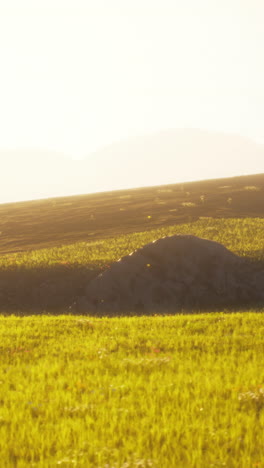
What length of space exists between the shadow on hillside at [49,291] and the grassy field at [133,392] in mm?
4910

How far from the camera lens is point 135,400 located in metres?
7.93

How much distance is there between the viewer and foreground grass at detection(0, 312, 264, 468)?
591 cm

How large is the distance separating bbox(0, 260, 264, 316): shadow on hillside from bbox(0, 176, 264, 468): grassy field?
16.1 feet

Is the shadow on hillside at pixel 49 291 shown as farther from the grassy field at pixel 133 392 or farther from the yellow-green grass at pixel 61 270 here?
the grassy field at pixel 133 392

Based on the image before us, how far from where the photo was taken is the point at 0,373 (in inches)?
401

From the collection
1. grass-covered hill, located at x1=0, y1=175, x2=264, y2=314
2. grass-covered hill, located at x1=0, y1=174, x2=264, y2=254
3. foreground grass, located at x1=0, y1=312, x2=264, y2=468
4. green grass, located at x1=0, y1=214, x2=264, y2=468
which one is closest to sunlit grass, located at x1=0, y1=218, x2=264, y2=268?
grass-covered hill, located at x1=0, y1=175, x2=264, y2=314

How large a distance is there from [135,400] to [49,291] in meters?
18.0

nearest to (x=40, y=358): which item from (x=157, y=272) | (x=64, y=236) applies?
(x=157, y=272)

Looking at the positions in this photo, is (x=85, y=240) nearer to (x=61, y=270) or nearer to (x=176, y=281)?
(x=61, y=270)

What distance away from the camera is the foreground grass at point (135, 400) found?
19.4ft

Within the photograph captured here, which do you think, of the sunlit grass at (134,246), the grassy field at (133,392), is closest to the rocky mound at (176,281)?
the sunlit grass at (134,246)

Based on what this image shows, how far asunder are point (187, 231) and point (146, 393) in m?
32.6

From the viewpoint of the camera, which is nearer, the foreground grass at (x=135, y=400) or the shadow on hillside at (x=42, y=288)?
the foreground grass at (x=135, y=400)

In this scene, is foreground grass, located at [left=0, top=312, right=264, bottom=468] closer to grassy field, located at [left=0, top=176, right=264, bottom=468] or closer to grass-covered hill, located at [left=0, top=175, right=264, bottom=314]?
grassy field, located at [left=0, top=176, right=264, bottom=468]
